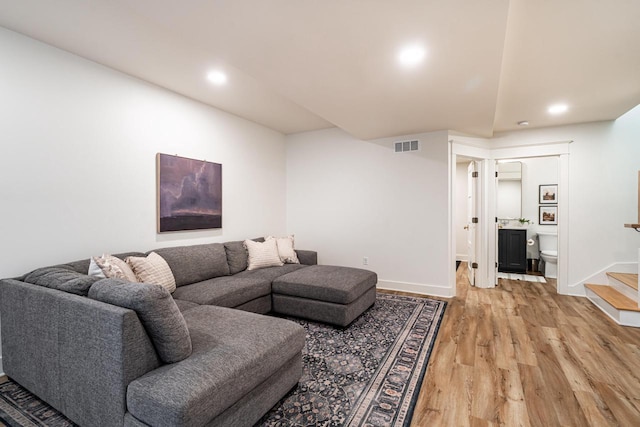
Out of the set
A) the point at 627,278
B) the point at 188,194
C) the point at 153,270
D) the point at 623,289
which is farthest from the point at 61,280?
the point at 627,278

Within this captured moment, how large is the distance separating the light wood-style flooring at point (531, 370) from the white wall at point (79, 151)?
295 cm

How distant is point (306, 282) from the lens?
10.3 feet

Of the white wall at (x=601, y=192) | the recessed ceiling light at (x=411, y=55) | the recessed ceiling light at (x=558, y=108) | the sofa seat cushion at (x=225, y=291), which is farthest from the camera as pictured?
the white wall at (x=601, y=192)

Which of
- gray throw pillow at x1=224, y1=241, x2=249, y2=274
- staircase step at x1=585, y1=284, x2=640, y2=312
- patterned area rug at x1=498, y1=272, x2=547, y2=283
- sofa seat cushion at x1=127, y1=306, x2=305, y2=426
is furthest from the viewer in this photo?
patterned area rug at x1=498, y1=272, x2=547, y2=283

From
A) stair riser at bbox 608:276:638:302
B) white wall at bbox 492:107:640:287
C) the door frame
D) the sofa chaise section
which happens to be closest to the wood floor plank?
the door frame

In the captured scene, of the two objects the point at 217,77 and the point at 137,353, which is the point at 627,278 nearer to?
the point at 137,353

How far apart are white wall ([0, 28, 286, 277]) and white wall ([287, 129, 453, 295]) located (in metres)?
1.79

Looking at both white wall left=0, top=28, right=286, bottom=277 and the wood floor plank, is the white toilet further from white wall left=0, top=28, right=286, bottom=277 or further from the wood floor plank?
white wall left=0, top=28, right=286, bottom=277

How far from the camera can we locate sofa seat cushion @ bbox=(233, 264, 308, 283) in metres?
3.38

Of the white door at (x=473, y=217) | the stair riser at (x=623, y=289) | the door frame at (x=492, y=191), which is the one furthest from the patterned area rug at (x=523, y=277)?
the stair riser at (x=623, y=289)

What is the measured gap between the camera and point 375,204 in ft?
15.0

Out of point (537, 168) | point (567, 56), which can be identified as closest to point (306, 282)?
point (567, 56)

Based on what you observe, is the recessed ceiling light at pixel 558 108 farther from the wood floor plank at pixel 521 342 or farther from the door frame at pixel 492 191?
the wood floor plank at pixel 521 342

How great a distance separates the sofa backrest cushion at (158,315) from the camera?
1414 millimetres
